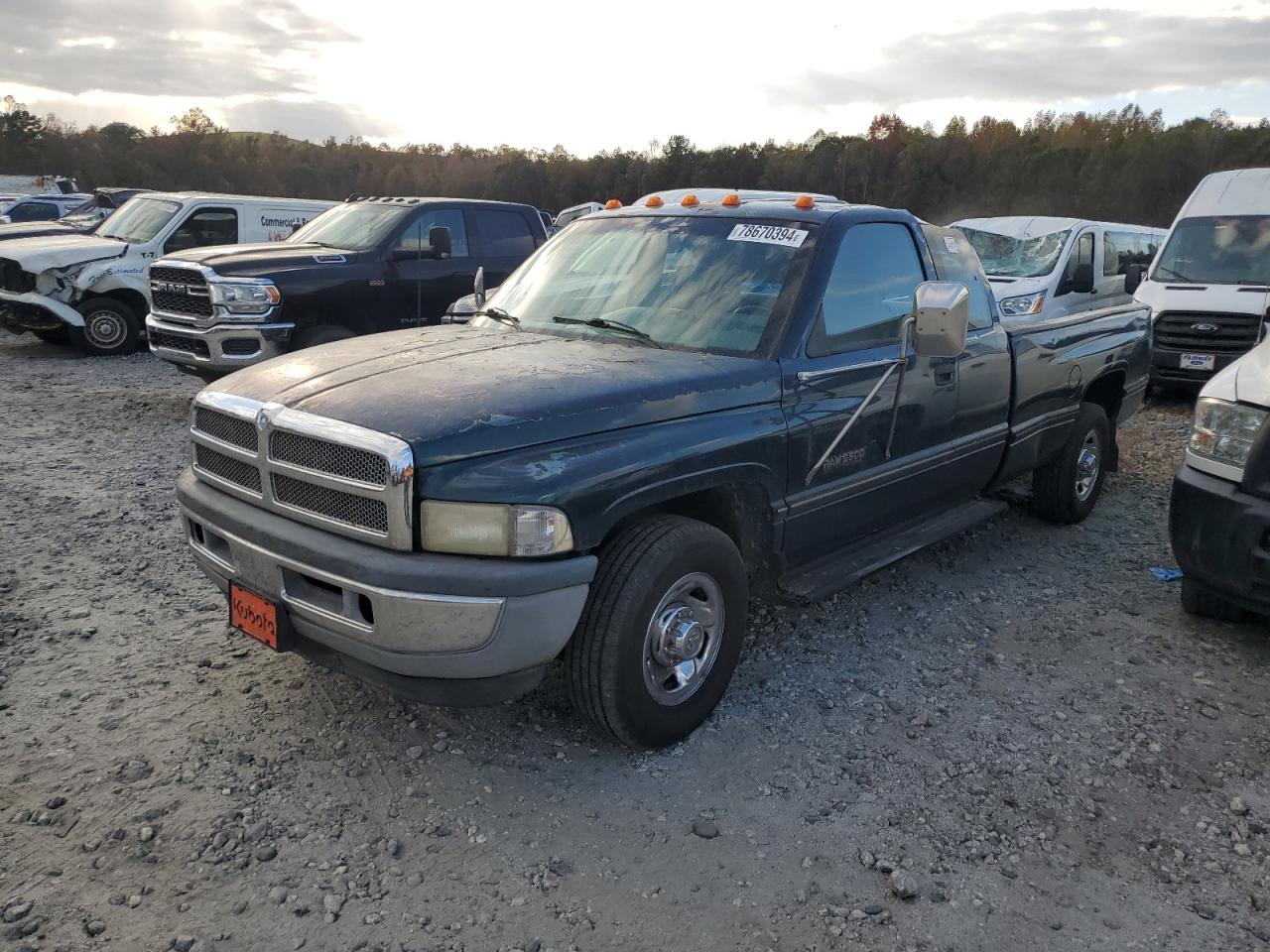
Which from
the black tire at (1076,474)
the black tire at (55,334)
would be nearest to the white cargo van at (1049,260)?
the black tire at (1076,474)

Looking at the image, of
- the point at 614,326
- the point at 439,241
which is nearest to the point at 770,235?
the point at 614,326

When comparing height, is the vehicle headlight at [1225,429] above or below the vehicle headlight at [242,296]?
below

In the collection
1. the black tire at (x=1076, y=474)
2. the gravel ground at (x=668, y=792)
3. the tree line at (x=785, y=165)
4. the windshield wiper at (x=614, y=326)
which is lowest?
the gravel ground at (x=668, y=792)

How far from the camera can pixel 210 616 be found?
14.0ft

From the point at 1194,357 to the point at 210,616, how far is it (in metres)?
9.75

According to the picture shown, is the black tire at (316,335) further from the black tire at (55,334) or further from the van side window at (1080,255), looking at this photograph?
the van side window at (1080,255)

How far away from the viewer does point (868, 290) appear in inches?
162

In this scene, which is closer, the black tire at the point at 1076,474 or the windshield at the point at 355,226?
the black tire at the point at 1076,474

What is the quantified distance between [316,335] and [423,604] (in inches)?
248

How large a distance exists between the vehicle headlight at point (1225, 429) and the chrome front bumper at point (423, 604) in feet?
10.4

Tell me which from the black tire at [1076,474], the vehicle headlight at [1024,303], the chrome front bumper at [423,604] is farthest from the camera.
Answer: the vehicle headlight at [1024,303]

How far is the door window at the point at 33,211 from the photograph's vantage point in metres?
19.4

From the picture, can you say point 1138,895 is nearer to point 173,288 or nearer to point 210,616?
point 210,616

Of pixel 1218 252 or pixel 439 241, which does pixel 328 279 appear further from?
pixel 1218 252
